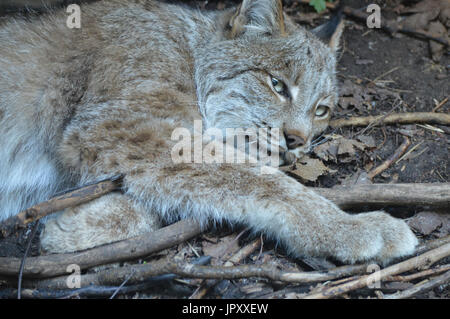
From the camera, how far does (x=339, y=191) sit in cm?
304

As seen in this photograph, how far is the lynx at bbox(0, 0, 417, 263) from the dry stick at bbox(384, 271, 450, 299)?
229 millimetres

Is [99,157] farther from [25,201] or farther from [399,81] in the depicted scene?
[399,81]

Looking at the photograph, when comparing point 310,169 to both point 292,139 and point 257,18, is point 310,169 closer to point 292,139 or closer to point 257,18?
point 292,139

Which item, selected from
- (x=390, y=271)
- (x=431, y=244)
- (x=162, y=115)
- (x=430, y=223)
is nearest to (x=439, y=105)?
(x=430, y=223)

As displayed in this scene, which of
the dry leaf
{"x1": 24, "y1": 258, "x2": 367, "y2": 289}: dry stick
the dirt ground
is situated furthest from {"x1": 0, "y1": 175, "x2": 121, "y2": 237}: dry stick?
the dry leaf

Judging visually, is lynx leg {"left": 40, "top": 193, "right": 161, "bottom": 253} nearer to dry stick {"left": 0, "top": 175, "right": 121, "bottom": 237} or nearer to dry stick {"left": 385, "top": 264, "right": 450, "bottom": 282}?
dry stick {"left": 0, "top": 175, "right": 121, "bottom": 237}

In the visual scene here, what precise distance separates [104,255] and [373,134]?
2.55m

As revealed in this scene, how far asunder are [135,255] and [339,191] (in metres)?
1.44

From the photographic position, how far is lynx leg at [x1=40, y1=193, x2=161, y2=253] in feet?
9.55

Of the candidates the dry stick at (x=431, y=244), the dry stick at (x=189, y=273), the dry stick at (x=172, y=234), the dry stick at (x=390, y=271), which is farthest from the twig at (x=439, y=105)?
the dry stick at (x=189, y=273)

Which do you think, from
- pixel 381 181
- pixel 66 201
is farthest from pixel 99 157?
pixel 381 181

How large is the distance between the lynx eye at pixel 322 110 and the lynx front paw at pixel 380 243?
52.1 inches

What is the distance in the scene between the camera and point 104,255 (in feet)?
8.79
